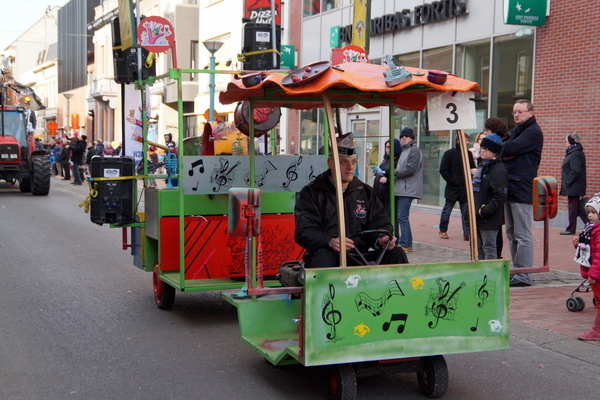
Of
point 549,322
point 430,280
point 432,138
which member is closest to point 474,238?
point 430,280

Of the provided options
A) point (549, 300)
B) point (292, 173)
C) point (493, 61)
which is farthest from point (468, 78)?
point (292, 173)

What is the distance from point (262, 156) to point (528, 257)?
11.1 feet

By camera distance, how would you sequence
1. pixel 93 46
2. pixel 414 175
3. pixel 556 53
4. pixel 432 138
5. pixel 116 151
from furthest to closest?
pixel 93 46
pixel 116 151
pixel 432 138
pixel 556 53
pixel 414 175

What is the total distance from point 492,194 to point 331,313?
4.05m

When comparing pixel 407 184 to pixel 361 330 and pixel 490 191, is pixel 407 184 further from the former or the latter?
pixel 361 330

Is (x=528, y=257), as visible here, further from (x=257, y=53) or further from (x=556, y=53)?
(x=556, y=53)

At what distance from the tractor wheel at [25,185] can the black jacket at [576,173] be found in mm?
15951

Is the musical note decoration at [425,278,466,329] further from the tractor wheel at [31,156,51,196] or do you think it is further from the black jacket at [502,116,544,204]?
the tractor wheel at [31,156,51,196]

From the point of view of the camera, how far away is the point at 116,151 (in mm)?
27453

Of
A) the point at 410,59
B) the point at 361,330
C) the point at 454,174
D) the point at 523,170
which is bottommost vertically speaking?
the point at 361,330

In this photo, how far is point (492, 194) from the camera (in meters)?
7.77

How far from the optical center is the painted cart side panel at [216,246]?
21.3 feet

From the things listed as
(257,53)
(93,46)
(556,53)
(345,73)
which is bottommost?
(345,73)

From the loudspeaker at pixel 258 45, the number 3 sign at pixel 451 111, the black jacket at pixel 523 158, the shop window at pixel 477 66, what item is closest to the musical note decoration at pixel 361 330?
the number 3 sign at pixel 451 111
